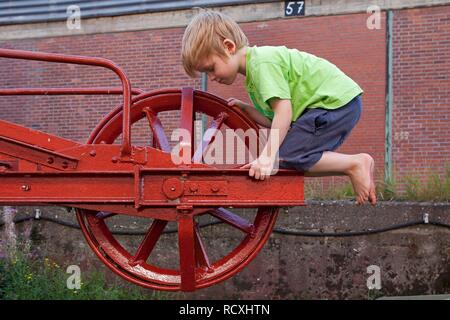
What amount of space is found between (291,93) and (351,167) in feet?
1.58

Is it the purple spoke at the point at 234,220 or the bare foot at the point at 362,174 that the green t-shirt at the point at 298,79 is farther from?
the purple spoke at the point at 234,220

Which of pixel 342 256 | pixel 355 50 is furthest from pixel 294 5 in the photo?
pixel 342 256

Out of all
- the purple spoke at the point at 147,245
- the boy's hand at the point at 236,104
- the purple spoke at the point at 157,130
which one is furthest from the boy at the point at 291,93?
the purple spoke at the point at 147,245

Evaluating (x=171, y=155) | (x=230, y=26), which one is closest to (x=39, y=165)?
(x=171, y=155)

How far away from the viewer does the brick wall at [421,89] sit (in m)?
11.1

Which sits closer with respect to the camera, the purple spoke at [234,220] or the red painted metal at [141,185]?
the red painted metal at [141,185]

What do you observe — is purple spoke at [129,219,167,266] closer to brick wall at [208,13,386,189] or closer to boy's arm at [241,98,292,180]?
boy's arm at [241,98,292,180]

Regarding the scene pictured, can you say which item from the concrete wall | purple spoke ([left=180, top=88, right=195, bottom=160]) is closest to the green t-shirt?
purple spoke ([left=180, top=88, right=195, bottom=160])

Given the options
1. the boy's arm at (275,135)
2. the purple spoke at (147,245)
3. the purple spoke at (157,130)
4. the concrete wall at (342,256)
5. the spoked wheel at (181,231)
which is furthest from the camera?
the concrete wall at (342,256)

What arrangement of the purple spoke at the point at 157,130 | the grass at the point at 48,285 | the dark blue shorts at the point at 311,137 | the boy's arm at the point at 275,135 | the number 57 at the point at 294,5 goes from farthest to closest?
the number 57 at the point at 294,5 → the grass at the point at 48,285 → the purple spoke at the point at 157,130 → the dark blue shorts at the point at 311,137 → the boy's arm at the point at 275,135

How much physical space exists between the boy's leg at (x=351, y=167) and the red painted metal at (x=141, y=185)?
137 mm

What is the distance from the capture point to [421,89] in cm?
1127

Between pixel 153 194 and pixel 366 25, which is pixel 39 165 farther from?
pixel 366 25

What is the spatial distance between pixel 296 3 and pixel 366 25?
1.39 m
